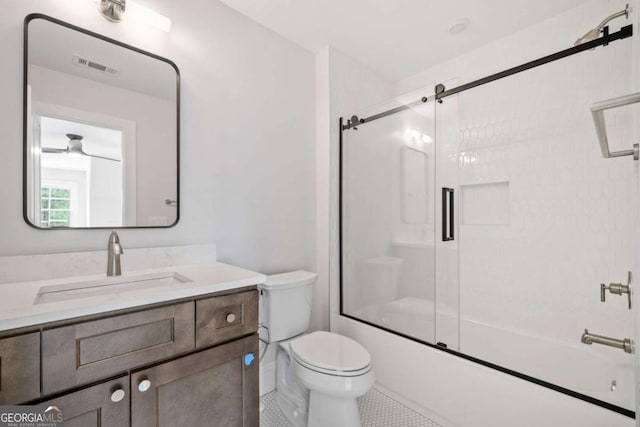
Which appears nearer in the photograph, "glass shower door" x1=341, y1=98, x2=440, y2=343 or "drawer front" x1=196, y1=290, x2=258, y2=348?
"drawer front" x1=196, y1=290, x2=258, y2=348

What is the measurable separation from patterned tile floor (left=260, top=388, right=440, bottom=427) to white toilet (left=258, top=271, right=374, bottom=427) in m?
0.05

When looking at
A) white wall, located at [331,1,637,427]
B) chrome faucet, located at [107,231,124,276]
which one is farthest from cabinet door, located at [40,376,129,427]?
white wall, located at [331,1,637,427]

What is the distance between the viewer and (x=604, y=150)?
98 centimetres

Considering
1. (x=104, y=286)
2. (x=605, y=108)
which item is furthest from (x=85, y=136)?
(x=605, y=108)

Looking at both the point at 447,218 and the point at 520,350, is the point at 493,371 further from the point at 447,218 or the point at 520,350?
the point at 447,218

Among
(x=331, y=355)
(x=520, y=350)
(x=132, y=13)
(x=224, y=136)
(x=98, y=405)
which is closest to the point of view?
(x=98, y=405)

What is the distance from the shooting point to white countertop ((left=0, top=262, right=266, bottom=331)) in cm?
77

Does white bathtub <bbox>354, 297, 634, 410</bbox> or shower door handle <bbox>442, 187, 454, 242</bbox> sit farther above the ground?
shower door handle <bbox>442, 187, 454, 242</bbox>

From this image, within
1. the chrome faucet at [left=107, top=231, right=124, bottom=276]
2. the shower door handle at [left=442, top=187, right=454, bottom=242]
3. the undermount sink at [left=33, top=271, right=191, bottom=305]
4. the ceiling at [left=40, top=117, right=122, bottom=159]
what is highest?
the ceiling at [left=40, top=117, right=122, bottom=159]

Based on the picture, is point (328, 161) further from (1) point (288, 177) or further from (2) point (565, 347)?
(2) point (565, 347)

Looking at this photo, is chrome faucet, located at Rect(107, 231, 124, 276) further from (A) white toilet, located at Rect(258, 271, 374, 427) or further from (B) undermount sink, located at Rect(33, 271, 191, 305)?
(A) white toilet, located at Rect(258, 271, 374, 427)

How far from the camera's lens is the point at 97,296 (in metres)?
0.94

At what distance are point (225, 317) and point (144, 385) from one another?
31cm

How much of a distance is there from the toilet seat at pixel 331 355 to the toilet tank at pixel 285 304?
3.7 inches
